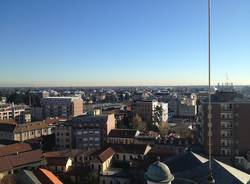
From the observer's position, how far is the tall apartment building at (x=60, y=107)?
9762 cm

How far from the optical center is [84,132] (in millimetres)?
57688

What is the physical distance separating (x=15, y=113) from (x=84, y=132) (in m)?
53.2

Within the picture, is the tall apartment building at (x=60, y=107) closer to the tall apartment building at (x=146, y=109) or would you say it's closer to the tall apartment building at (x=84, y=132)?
the tall apartment building at (x=146, y=109)

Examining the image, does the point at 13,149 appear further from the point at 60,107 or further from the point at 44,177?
the point at 60,107

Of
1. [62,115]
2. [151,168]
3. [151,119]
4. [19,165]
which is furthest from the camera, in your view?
[62,115]

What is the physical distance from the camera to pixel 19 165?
43.1m

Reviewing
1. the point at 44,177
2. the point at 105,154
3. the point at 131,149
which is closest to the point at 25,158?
the point at 44,177

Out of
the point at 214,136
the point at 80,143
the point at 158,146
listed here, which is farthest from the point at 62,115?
the point at 214,136

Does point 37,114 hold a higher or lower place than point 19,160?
higher

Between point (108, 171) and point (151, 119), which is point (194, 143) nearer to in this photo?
point (108, 171)

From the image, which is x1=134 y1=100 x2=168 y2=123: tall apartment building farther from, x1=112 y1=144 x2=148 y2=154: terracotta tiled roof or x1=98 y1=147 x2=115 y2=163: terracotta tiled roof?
x1=98 y1=147 x2=115 y2=163: terracotta tiled roof

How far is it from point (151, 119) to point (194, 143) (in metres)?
33.6

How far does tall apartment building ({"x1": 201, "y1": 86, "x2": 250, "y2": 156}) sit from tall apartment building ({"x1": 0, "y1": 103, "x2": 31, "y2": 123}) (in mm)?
65197

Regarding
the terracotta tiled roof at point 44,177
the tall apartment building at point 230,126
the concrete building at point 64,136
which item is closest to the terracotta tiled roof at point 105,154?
the terracotta tiled roof at point 44,177
